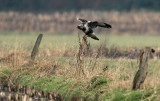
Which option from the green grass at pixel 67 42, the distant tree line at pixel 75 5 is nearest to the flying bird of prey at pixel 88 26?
the green grass at pixel 67 42

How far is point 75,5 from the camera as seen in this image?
83.7 m

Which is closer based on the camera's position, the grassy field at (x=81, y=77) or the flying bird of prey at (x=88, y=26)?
the grassy field at (x=81, y=77)

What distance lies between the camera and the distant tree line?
2965 inches

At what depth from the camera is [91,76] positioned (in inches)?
641

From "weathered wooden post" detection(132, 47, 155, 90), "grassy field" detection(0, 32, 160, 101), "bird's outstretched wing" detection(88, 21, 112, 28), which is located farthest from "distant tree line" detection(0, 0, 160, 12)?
"weathered wooden post" detection(132, 47, 155, 90)

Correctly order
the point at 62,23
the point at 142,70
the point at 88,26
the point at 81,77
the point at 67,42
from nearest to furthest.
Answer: the point at 142,70
the point at 88,26
the point at 81,77
the point at 67,42
the point at 62,23

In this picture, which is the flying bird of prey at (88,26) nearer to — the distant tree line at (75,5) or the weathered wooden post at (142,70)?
the weathered wooden post at (142,70)

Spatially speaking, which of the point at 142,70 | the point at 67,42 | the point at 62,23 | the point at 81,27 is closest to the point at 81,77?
the point at 81,27

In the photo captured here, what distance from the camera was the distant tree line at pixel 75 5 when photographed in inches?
2965

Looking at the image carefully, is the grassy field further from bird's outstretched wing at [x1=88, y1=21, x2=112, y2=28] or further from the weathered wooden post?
bird's outstretched wing at [x1=88, y1=21, x2=112, y2=28]

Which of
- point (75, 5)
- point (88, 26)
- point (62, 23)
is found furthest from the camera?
point (75, 5)

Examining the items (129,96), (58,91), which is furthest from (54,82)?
(129,96)

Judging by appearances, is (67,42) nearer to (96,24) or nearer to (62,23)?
(96,24)

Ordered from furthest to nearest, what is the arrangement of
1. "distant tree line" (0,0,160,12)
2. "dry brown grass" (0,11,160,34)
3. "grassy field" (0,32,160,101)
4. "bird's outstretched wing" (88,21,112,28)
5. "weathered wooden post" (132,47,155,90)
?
"distant tree line" (0,0,160,12), "dry brown grass" (0,11,160,34), "bird's outstretched wing" (88,21,112,28), "grassy field" (0,32,160,101), "weathered wooden post" (132,47,155,90)
